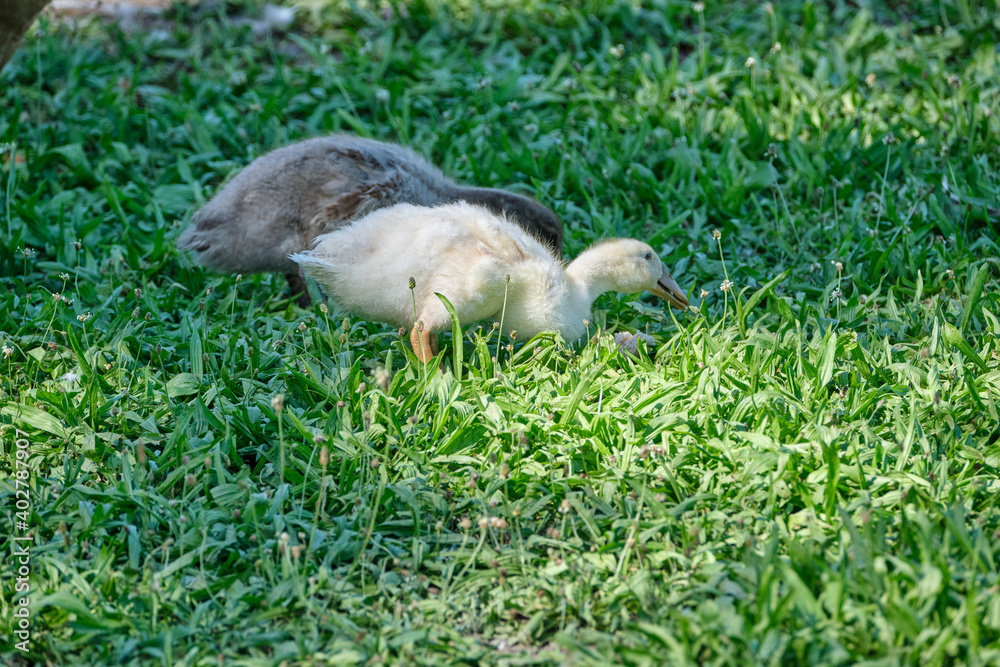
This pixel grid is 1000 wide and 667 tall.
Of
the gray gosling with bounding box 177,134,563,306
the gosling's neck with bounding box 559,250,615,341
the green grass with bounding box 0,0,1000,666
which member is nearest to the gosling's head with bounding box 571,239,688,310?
the gosling's neck with bounding box 559,250,615,341

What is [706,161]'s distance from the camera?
5.73 metres

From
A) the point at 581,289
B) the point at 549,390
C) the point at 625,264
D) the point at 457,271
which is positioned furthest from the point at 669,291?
the point at 457,271

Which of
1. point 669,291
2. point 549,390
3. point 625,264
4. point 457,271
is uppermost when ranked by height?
point 457,271

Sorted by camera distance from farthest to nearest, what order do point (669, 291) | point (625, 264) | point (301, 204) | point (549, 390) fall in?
point (301, 204) → point (669, 291) → point (625, 264) → point (549, 390)

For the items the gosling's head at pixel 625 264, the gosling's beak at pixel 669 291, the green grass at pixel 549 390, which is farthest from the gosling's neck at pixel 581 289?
the gosling's beak at pixel 669 291

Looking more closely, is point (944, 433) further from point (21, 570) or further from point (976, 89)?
point (976, 89)

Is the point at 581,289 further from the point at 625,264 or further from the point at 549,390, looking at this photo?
the point at 549,390

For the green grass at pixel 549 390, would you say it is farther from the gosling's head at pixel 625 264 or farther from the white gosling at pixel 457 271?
the gosling's head at pixel 625 264

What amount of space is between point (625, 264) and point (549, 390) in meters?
0.72

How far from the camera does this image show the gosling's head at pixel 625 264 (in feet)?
13.5

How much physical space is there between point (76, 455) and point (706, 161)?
393cm

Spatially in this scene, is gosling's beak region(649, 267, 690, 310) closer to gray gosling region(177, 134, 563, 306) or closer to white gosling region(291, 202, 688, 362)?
white gosling region(291, 202, 688, 362)

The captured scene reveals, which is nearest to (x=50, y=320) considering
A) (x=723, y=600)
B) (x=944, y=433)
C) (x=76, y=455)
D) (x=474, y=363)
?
(x=76, y=455)

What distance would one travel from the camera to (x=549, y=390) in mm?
3805
